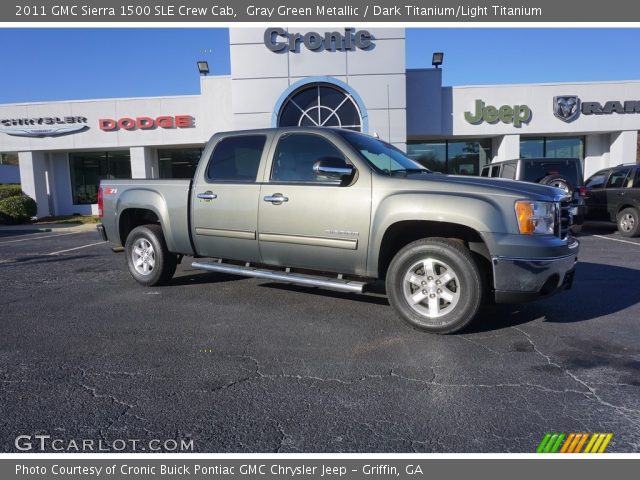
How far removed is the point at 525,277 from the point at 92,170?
2289 centimetres

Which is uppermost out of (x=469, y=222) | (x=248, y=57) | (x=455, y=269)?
(x=248, y=57)

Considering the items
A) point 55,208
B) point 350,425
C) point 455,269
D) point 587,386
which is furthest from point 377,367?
point 55,208

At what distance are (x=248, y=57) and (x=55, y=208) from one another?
41.4ft

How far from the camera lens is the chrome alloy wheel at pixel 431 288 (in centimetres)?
404

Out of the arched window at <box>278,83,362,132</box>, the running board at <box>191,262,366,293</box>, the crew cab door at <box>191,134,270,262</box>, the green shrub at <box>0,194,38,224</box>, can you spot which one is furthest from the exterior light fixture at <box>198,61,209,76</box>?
the running board at <box>191,262,366,293</box>

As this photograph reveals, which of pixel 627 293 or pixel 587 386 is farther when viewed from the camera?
pixel 627 293

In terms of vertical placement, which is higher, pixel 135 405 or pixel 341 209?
pixel 341 209

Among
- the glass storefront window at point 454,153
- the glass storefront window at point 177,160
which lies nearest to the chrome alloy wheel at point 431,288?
the glass storefront window at point 454,153

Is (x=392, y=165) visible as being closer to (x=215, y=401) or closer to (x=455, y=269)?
(x=455, y=269)

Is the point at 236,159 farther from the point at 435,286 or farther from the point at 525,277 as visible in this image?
the point at 525,277

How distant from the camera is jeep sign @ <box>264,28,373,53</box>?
651 inches

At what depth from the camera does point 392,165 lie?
4.77 meters

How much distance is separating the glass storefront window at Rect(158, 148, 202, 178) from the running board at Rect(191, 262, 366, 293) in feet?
56.4

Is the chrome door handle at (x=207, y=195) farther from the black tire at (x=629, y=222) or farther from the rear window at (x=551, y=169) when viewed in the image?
the black tire at (x=629, y=222)
